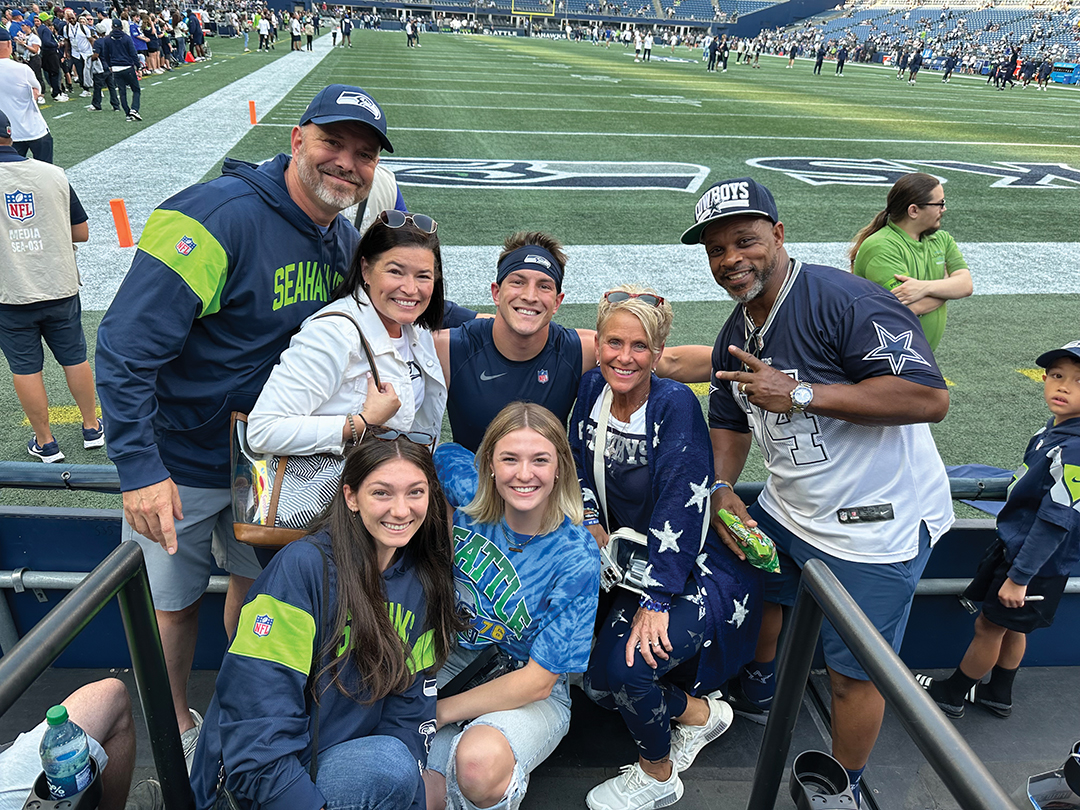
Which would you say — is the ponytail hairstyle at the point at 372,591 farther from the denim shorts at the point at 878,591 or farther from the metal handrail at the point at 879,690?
the denim shorts at the point at 878,591

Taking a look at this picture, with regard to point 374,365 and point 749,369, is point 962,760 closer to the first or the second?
point 749,369

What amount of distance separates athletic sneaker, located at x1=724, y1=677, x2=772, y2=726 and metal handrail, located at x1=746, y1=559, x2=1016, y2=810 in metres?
0.85

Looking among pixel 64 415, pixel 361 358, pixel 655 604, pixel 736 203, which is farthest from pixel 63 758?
pixel 64 415

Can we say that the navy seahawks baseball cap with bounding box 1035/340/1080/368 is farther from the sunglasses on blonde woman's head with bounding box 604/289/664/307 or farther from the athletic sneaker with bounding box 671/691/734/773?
the athletic sneaker with bounding box 671/691/734/773

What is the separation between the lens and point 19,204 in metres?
4.15

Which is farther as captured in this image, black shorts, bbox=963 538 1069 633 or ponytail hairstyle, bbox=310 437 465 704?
black shorts, bbox=963 538 1069 633

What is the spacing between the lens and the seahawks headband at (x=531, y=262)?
105 inches

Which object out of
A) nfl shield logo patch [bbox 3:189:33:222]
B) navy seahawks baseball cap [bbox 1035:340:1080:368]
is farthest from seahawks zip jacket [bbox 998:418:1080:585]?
nfl shield logo patch [bbox 3:189:33:222]

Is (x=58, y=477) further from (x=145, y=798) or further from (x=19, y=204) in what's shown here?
(x=19, y=204)

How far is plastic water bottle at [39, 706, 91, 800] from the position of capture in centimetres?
167

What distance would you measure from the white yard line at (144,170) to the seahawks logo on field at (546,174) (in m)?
2.70

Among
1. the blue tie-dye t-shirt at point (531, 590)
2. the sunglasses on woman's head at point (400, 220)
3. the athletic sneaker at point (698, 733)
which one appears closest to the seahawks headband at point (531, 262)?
the sunglasses on woman's head at point (400, 220)

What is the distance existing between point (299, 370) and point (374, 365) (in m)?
0.24

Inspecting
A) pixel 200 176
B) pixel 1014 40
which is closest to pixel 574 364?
pixel 200 176
